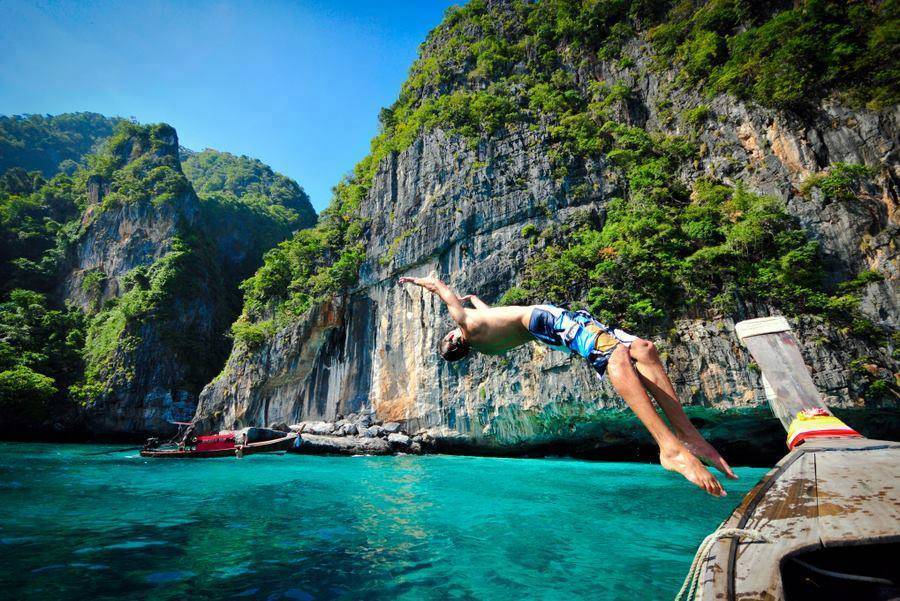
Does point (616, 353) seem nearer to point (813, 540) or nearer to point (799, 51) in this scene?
point (813, 540)

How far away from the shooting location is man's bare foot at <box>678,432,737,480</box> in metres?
2.62

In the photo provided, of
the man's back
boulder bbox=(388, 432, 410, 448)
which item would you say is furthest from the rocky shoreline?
the man's back

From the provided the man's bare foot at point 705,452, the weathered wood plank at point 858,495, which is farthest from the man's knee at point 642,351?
the weathered wood plank at point 858,495

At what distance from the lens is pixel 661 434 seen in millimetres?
2408

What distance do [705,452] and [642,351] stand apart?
30.3 inches

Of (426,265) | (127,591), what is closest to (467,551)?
(127,591)

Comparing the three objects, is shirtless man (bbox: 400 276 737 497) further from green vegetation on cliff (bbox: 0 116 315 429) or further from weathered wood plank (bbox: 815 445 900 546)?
green vegetation on cliff (bbox: 0 116 315 429)

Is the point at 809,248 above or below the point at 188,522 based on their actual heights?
above

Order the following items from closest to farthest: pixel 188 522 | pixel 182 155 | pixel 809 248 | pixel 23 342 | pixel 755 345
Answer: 1. pixel 755 345
2. pixel 188 522
3. pixel 809 248
4. pixel 23 342
5. pixel 182 155

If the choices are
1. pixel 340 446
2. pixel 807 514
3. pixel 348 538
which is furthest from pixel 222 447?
pixel 807 514

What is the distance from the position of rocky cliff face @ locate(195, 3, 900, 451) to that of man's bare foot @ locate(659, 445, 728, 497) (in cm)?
1280

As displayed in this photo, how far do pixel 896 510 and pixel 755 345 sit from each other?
350 centimetres

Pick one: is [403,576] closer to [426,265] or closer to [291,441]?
[291,441]

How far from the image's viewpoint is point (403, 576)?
12.8ft
